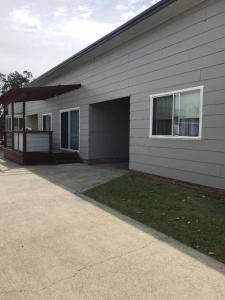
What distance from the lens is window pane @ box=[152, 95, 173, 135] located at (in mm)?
9492

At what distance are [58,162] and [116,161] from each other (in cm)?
242

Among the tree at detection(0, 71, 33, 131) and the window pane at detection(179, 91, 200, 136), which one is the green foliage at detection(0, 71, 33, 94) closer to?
the tree at detection(0, 71, 33, 131)

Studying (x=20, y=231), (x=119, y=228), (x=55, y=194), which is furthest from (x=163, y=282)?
(x=55, y=194)

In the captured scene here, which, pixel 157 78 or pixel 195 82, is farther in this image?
pixel 157 78

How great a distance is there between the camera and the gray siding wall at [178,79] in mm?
7797

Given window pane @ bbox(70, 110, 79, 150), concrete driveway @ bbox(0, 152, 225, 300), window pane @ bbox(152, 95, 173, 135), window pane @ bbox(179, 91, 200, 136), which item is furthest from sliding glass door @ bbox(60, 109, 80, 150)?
concrete driveway @ bbox(0, 152, 225, 300)

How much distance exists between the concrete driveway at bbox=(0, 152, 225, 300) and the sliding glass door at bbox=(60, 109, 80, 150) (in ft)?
29.2

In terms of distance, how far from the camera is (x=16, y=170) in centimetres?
1323

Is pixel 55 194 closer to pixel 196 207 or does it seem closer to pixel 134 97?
pixel 196 207

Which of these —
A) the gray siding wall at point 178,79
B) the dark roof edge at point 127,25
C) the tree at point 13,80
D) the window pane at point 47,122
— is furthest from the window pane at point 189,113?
the tree at point 13,80

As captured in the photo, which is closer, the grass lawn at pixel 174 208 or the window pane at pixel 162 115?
the grass lawn at pixel 174 208

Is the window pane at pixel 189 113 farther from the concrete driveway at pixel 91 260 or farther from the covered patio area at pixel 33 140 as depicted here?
the covered patio area at pixel 33 140

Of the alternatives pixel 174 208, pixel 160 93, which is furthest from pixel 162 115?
pixel 174 208

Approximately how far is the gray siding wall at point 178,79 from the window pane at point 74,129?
10.1 feet
